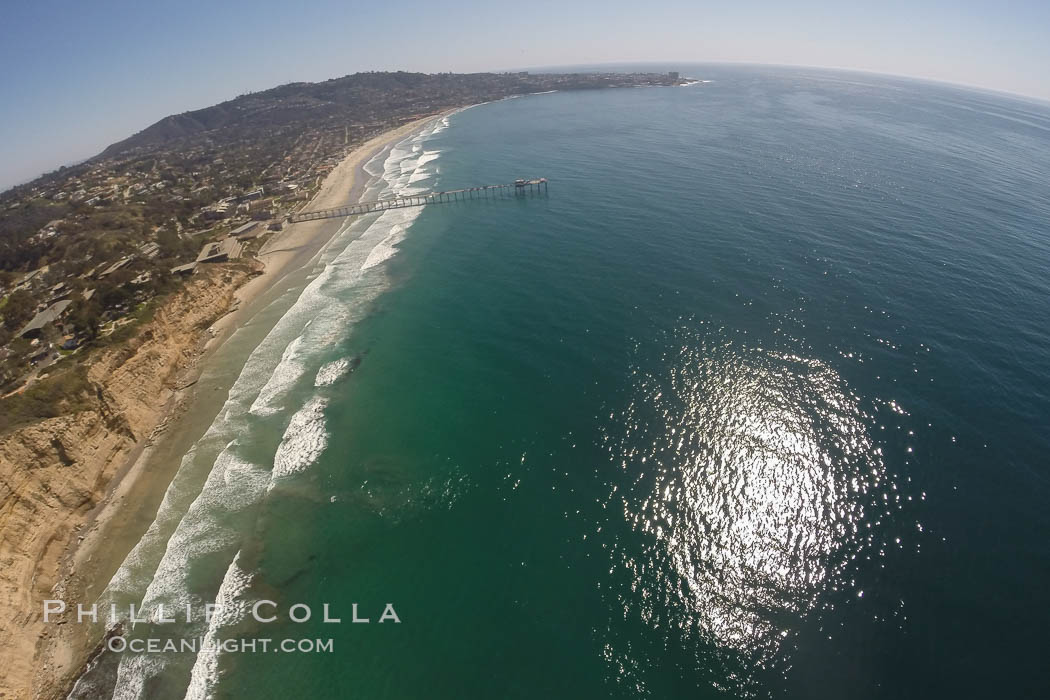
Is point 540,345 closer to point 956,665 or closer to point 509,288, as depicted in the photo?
point 509,288

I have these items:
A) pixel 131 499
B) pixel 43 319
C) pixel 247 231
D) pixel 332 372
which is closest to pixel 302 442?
pixel 332 372

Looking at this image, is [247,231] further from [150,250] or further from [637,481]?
[637,481]

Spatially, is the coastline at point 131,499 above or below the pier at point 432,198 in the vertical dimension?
below

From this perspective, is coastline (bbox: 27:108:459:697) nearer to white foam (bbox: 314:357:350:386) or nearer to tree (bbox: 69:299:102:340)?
tree (bbox: 69:299:102:340)

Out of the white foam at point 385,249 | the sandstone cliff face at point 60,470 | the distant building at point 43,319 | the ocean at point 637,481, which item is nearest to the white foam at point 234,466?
the ocean at point 637,481

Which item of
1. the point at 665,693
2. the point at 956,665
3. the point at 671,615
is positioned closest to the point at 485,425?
the point at 671,615

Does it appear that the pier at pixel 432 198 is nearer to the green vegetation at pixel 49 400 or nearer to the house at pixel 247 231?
the house at pixel 247 231
